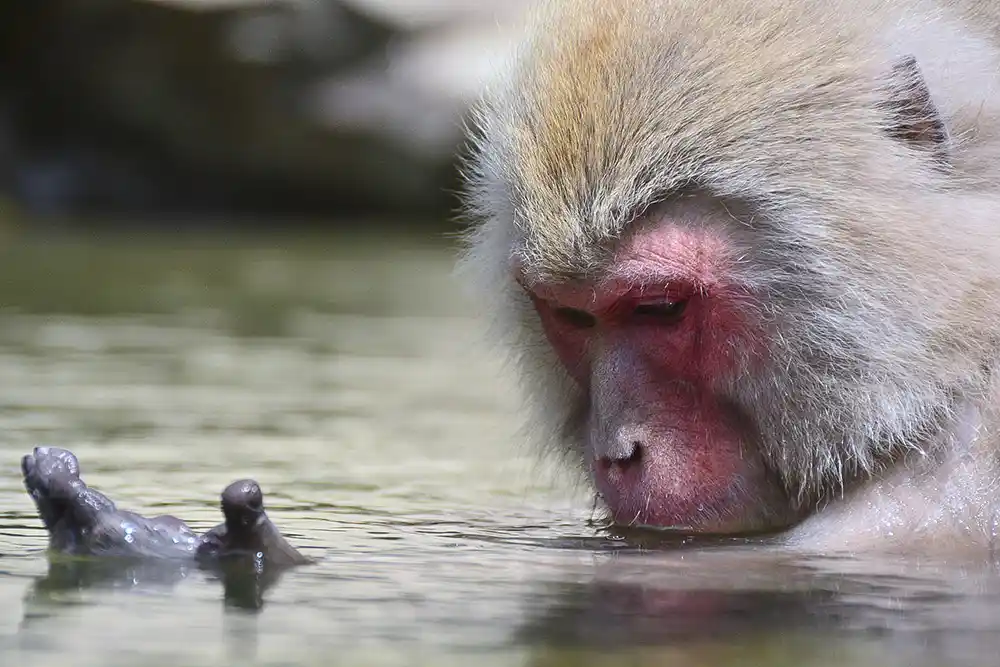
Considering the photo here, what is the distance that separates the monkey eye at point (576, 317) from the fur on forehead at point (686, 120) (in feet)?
0.54

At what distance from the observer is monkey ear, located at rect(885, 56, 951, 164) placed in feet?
17.0

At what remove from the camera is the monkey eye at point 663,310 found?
520cm

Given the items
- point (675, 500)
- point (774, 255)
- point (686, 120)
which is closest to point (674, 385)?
point (675, 500)

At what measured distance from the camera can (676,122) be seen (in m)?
5.20

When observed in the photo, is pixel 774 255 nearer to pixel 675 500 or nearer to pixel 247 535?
pixel 675 500

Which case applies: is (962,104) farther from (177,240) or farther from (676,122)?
(177,240)

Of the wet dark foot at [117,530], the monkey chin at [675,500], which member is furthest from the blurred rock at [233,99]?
the wet dark foot at [117,530]

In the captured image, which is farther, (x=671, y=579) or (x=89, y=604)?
(x=671, y=579)

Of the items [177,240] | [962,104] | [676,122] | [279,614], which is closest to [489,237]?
[676,122]

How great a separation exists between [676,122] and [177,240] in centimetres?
1094

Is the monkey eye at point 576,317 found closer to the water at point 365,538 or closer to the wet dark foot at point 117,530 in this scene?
the water at point 365,538

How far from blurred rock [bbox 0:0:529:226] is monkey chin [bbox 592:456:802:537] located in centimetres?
1395

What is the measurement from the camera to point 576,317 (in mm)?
5434

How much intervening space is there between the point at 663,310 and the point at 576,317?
32cm
